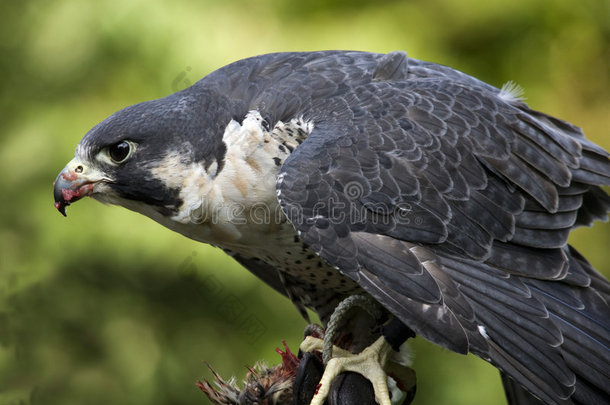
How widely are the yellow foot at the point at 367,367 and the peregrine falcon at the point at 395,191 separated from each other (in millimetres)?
382

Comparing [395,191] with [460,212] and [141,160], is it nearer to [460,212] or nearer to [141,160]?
[460,212]

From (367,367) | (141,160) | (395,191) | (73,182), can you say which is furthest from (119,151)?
(367,367)

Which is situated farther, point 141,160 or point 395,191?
point 141,160

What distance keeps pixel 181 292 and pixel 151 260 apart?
29 cm

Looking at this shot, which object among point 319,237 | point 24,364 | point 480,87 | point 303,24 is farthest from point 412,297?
point 24,364

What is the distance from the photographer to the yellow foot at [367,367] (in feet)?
7.98

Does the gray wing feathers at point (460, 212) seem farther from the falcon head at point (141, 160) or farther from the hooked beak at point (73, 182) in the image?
the hooked beak at point (73, 182)

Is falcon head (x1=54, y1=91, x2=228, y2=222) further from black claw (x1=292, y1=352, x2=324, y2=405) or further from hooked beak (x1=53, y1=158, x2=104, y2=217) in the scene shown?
black claw (x1=292, y1=352, x2=324, y2=405)

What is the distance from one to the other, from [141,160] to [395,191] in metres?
0.92

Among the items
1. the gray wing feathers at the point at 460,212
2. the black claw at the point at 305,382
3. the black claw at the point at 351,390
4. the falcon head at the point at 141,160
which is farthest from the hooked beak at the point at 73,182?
the black claw at the point at 351,390

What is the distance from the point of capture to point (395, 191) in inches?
93.4

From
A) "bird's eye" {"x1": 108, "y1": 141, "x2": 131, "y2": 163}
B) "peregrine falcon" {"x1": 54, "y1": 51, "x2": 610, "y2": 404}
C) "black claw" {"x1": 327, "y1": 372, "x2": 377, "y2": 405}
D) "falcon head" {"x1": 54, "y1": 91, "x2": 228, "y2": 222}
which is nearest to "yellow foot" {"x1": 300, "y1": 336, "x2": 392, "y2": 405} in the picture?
"black claw" {"x1": 327, "y1": 372, "x2": 377, "y2": 405}

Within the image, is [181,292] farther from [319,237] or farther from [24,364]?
[319,237]

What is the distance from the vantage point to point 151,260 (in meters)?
3.71
